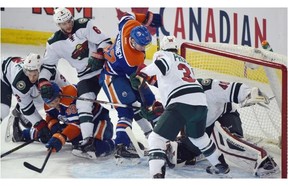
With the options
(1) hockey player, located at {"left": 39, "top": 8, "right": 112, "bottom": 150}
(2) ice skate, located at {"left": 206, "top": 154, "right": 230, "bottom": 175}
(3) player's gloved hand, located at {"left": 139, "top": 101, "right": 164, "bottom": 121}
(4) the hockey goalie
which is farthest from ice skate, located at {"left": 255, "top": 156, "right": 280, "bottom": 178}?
(1) hockey player, located at {"left": 39, "top": 8, "right": 112, "bottom": 150}

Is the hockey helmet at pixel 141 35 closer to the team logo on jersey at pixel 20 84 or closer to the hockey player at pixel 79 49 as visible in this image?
the hockey player at pixel 79 49

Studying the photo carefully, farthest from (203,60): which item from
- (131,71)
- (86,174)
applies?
(86,174)

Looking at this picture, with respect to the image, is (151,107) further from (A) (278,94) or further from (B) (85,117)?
(A) (278,94)

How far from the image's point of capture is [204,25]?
225 inches

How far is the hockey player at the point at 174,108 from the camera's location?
11.0ft

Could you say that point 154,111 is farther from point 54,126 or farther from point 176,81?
point 54,126

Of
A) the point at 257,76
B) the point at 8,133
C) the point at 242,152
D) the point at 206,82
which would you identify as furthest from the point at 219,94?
the point at 8,133

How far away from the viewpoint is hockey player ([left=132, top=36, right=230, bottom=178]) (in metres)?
3.35

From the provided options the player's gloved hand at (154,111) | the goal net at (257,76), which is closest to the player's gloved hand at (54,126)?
the player's gloved hand at (154,111)

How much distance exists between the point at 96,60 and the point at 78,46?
0.19 meters

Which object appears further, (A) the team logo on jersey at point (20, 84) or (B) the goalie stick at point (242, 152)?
(A) the team logo on jersey at point (20, 84)

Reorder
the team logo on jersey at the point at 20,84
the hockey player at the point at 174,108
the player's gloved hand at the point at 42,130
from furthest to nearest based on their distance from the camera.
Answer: the player's gloved hand at the point at 42,130 → the team logo on jersey at the point at 20,84 → the hockey player at the point at 174,108

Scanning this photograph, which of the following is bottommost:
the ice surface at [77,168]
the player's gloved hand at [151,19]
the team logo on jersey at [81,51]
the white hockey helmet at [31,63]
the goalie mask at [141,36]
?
the ice surface at [77,168]

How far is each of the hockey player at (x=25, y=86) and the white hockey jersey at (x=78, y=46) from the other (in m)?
0.09
